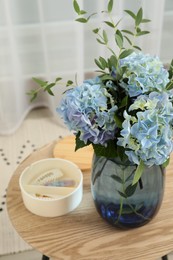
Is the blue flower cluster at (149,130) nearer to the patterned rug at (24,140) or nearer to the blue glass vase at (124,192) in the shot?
the blue glass vase at (124,192)

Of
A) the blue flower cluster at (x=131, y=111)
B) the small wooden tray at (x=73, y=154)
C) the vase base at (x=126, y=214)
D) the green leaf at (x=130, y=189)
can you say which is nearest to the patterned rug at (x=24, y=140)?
the small wooden tray at (x=73, y=154)

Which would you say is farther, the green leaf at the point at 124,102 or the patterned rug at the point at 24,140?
the patterned rug at the point at 24,140

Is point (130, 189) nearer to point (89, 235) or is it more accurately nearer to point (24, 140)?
point (89, 235)

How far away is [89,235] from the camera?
910 millimetres

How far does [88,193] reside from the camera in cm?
103

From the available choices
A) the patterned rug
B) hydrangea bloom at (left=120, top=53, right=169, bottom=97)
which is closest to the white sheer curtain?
the patterned rug

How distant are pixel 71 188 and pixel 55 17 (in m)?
1.06

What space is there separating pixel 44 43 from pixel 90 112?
1217 mm

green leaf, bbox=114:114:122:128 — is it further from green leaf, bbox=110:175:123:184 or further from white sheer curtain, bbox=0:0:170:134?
white sheer curtain, bbox=0:0:170:134

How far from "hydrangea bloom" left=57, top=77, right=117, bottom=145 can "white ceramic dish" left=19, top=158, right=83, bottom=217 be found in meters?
0.26

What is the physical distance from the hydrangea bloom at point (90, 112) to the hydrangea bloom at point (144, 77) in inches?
2.1

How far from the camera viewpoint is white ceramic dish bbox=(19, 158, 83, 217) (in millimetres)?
937

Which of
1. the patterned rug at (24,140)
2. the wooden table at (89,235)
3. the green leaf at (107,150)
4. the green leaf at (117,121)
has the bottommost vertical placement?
the patterned rug at (24,140)

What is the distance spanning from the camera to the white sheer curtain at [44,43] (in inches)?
69.1
